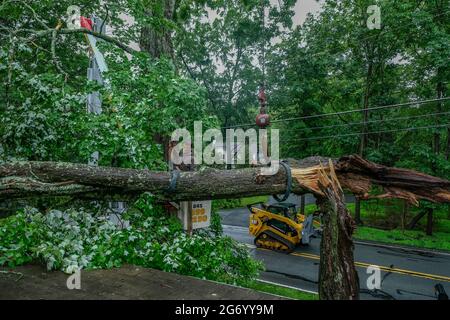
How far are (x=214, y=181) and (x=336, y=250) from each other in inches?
53.9

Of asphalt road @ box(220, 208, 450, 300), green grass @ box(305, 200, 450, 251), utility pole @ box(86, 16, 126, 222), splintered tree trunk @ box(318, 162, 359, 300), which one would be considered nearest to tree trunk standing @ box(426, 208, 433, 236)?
green grass @ box(305, 200, 450, 251)

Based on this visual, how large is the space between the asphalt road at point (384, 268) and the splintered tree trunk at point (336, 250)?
249 inches

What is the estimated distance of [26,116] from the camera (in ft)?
14.8

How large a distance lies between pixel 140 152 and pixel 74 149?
1.31m

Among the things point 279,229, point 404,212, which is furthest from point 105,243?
point 404,212

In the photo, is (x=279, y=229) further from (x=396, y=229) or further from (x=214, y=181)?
(x=214, y=181)

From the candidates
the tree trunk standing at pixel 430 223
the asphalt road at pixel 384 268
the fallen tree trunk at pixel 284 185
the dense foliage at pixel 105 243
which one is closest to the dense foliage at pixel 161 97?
the dense foliage at pixel 105 243

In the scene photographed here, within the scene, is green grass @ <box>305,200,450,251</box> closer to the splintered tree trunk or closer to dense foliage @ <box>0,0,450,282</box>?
dense foliage @ <box>0,0,450,282</box>

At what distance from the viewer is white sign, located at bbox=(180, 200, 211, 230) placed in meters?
4.70

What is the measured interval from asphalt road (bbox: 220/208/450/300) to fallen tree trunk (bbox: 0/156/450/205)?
625cm

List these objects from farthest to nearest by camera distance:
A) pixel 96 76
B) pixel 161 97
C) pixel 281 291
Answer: pixel 281 291 < pixel 96 76 < pixel 161 97

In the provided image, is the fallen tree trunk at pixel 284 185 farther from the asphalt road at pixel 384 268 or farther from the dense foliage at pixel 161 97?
the asphalt road at pixel 384 268

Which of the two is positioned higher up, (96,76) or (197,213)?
(96,76)

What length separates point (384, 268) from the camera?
11.0m
